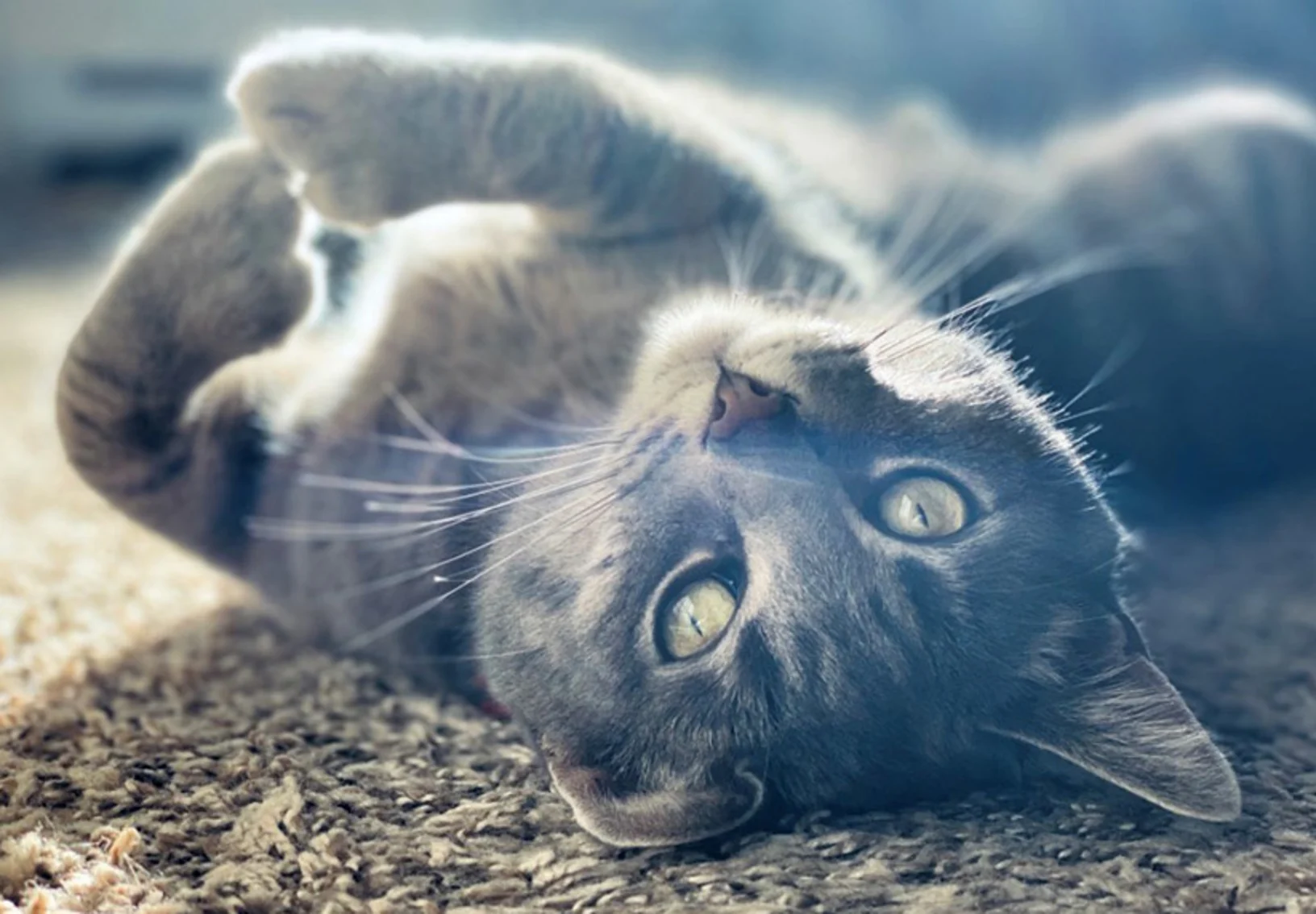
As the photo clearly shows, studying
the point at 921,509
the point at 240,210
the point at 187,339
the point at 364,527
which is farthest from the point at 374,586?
the point at 921,509

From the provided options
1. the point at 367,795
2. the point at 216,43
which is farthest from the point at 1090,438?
the point at 216,43

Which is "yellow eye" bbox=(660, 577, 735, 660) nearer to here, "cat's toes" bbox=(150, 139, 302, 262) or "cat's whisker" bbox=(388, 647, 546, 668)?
"cat's whisker" bbox=(388, 647, 546, 668)

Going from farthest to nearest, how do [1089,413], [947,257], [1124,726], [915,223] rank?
1. [915,223]
2. [947,257]
3. [1089,413]
4. [1124,726]

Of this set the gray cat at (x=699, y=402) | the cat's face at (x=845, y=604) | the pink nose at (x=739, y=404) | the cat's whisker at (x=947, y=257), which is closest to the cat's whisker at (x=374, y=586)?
the gray cat at (x=699, y=402)

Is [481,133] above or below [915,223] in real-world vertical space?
below

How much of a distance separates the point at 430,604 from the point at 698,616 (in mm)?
416

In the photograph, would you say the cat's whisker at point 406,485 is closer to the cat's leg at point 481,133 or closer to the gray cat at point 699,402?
the gray cat at point 699,402

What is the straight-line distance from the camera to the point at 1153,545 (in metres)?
1.81

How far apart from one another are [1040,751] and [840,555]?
264 mm

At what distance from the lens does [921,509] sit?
1183mm

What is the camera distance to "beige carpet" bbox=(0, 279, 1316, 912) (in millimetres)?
1047

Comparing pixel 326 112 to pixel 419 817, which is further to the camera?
pixel 326 112

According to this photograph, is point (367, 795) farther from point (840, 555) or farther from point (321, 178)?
point (321, 178)

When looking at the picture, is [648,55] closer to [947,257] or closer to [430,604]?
[947,257]
